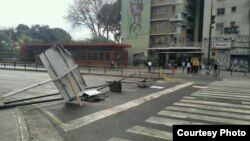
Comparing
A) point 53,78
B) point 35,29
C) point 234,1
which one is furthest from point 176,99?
point 35,29

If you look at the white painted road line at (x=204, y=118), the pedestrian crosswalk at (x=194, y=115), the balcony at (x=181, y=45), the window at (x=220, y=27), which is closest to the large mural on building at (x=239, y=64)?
the window at (x=220, y=27)

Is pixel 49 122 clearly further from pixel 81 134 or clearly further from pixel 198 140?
pixel 198 140

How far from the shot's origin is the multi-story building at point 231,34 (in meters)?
43.8

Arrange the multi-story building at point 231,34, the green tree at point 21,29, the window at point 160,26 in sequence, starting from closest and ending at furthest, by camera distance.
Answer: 1. the multi-story building at point 231,34
2. the window at point 160,26
3. the green tree at point 21,29

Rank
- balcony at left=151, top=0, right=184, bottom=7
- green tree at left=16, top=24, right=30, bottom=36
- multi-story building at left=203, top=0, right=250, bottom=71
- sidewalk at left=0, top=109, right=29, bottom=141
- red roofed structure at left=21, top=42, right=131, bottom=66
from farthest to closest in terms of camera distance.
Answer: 1. green tree at left=16, top=24, right=30, bottom=36
2. balcony at left=151, top=0, right=184, bottom=7
3. multi-story building at left=203, top=0, right=250, bottom=71
4. red roofed structure at left=21, top=42, right=131, bottom=66
5. sidewalk at left=0, top=109, right=29, bottom=141

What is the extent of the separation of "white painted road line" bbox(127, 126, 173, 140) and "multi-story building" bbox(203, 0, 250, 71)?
38.6 m

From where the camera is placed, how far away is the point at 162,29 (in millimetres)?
54375

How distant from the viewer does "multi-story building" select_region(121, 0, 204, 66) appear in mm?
51281

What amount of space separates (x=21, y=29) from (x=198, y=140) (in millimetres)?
97028

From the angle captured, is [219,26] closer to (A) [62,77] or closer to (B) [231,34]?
(B) [231,34]

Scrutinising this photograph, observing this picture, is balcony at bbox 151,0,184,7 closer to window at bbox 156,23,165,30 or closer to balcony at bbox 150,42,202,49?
window at bbox 156,23,165,30

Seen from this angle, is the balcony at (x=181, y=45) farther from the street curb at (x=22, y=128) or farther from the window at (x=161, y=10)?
the street curb at (x=22, y=128)

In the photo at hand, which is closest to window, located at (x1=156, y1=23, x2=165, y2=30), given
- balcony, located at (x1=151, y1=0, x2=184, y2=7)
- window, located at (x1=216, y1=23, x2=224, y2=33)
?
balcony, located at (x1=151, y1=0, x2=184, y2=7)

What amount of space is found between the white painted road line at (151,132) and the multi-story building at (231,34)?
38.6 m
